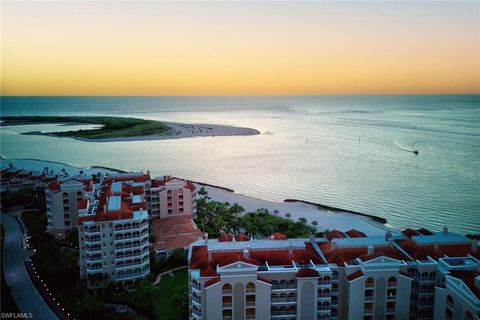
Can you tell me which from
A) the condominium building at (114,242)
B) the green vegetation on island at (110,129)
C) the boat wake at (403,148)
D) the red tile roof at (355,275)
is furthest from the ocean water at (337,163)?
the condominium building at (114,242)

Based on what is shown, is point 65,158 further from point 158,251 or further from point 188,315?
point 188,315

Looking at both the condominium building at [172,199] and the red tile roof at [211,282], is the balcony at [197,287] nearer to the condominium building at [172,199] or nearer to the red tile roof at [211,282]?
the red tile roof at [211,282]

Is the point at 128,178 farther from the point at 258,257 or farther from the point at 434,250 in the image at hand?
the point at 434,250

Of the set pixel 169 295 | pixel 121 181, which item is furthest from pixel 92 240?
pixel 121 181

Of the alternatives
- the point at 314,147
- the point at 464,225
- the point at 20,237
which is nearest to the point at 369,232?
the point at 464,225

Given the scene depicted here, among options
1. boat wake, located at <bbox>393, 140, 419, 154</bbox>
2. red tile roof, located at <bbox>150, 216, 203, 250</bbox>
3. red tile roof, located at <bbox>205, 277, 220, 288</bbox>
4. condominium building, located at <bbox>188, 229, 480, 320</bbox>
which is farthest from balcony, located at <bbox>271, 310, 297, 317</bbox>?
boat wake, located at <bbox>393, 140, 419, 154</bbox>

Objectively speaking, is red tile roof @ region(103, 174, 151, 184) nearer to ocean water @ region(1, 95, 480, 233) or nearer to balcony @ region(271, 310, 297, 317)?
ocean water @ region(1, 95, 480, 233)
